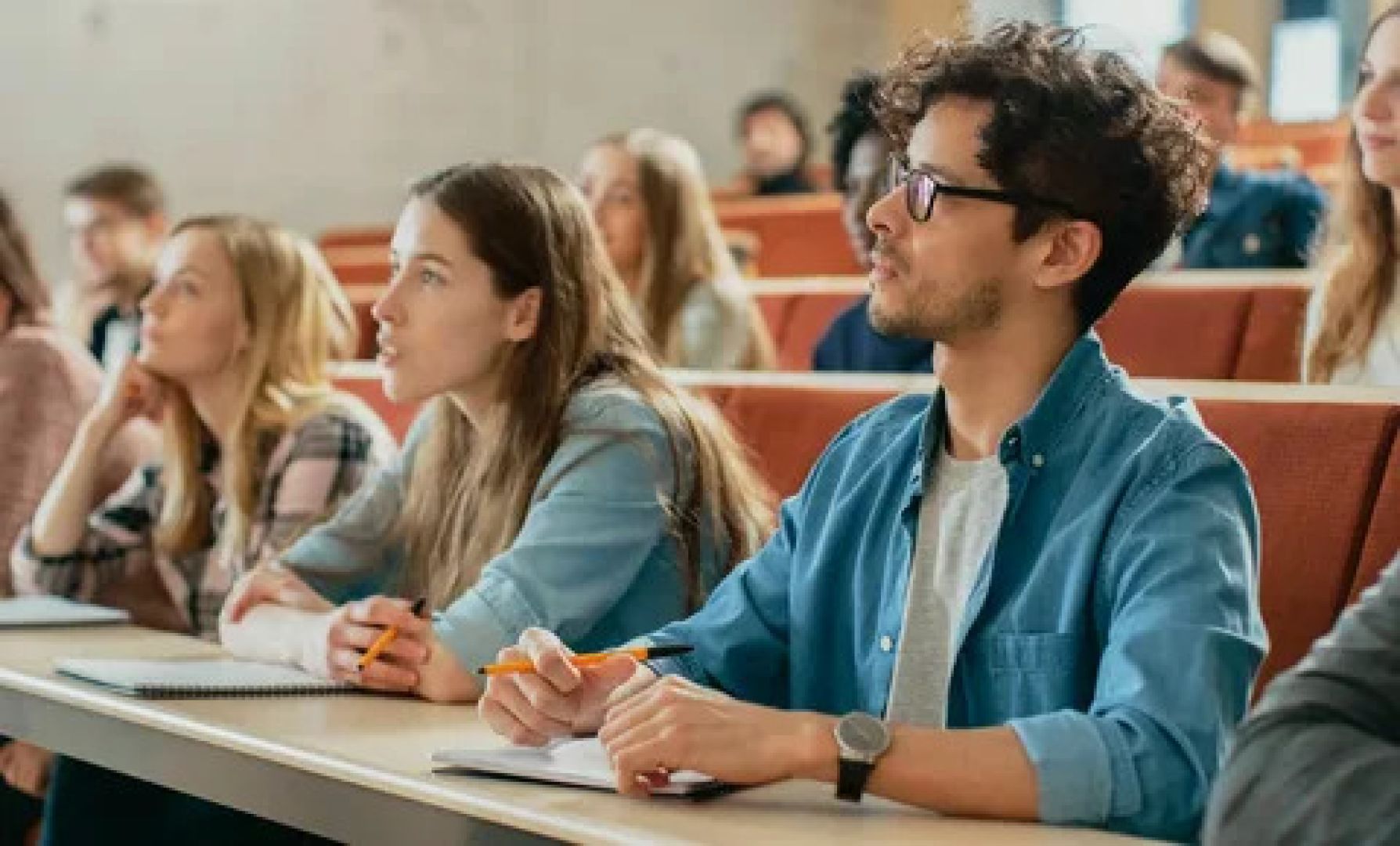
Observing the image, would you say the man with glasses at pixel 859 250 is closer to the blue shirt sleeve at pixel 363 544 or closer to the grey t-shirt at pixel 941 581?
the blue shirt sleeve at pixel 363 544

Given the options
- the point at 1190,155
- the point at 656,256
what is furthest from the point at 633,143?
the point at 1190,155

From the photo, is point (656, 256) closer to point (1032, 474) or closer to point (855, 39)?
point (1032, 474)

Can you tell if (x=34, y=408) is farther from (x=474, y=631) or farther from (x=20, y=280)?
(x=474, y=631)

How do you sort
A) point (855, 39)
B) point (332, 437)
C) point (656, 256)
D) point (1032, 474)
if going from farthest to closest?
point (855, 39), point (656, 256), point (332, 437), point (1032, 474)

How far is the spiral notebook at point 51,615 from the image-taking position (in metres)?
2.86

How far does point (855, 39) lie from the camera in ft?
35.5

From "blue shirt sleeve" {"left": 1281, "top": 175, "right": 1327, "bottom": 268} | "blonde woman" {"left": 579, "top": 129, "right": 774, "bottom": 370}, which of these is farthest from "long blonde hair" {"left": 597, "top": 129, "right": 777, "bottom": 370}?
"blue shirt sleeve" {"left": 1281, "top": 175, "right": 1327, "bottom": 268}

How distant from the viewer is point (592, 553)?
247 centimetres

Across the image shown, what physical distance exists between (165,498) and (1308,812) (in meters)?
2.24

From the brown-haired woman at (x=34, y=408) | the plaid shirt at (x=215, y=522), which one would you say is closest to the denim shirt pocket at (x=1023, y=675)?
the plaid shirt at (x=215, y=522)

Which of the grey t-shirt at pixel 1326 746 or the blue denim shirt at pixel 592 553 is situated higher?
the grey t-shirt at pixel 1326 746

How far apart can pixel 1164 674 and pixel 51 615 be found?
5.28 feet

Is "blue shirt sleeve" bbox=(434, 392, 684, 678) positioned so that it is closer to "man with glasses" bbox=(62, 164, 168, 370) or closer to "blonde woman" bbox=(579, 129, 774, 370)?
"blonde woman" bbox=(579, 129, 774, 370)

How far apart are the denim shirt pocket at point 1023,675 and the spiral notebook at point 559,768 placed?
0.84 feet
